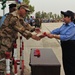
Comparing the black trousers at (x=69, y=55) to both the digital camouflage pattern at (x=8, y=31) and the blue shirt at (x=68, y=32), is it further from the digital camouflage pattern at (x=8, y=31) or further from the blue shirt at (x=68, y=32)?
the digital camouflage pattern at (x=8, y=31)

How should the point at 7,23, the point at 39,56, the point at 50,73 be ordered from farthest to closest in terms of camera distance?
the point at 39,56, the point at 50,73, the point at 7,23

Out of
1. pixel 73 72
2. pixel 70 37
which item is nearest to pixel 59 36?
pixel 70 37

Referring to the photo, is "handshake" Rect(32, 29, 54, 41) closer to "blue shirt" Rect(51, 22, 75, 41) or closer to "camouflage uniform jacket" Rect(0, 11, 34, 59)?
"blue shirt" Rect(51, 22, 75, 41)

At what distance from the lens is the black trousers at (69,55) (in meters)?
7.35

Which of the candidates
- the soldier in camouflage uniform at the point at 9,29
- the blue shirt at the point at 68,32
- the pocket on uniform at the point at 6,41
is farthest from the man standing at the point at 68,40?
the pocket on uniform at the point at 6,41

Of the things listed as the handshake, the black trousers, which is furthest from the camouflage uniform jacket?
the black trousers

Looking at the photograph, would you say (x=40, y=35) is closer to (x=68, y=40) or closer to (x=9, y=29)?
(x=68, y=40)

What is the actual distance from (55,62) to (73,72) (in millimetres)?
652

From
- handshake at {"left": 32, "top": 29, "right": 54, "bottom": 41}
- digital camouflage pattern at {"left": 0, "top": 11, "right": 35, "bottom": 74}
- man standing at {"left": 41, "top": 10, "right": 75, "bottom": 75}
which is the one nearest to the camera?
digital camouflage pattern at {"left": 0, "top": 11, "right": 35, "bottom": 74}

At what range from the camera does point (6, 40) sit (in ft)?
23.8

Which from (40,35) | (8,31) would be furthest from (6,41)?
(40,35)

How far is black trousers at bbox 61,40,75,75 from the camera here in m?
7.35

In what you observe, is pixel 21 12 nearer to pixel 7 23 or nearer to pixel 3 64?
pixel 7 23

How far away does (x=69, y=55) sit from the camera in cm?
742
